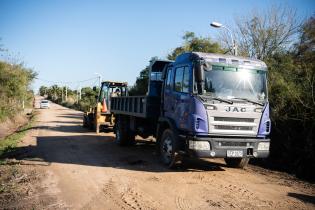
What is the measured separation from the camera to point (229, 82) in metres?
8.05

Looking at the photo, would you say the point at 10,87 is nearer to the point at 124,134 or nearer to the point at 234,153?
the point at 124,134

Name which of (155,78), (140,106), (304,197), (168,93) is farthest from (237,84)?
(140,106)

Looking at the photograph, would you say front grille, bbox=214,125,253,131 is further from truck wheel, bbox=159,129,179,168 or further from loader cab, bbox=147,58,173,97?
loader cab, bbox=147,58,173,97

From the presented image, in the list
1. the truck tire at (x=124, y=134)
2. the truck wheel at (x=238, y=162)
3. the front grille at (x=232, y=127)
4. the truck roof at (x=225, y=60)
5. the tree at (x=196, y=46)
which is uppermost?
the tree at (x=196, y=46)

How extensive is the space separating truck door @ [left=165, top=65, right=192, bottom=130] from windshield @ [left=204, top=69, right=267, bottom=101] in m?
0.55

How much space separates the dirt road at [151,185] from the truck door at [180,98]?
137cm

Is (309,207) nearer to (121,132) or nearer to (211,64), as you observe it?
(211,64)

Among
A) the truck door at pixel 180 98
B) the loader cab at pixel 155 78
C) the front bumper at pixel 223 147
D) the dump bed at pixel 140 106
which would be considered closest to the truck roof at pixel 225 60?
the truck door at pixel 180 98

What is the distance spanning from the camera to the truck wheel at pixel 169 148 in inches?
329

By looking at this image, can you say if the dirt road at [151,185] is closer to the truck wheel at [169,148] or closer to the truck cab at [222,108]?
the truck wheel at [169,148]

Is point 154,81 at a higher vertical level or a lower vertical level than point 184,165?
higher

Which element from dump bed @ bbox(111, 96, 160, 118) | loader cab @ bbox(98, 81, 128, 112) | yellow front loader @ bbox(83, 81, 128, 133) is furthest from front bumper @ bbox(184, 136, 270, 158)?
loader cab @ bbox(98, 81, 128, 112)

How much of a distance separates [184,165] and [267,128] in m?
2.57

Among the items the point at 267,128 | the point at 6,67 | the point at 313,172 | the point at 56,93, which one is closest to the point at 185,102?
the point at 267,128
